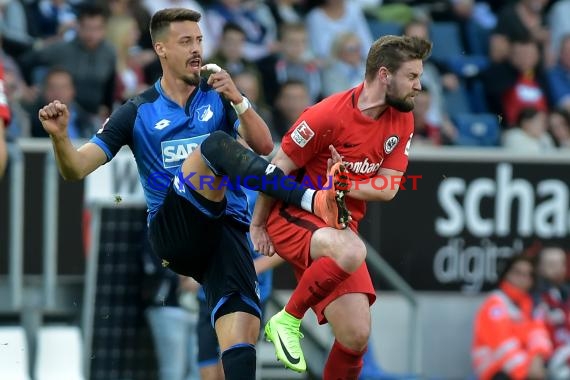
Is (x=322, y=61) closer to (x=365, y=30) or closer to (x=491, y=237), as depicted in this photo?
(x=365, y=30)

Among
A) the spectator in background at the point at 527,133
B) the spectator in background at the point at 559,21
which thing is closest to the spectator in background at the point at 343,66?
the spectator in background at the point at 527,133

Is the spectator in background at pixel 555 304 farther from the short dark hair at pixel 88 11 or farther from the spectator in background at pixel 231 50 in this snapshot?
the short dark hair at pixel 88 11

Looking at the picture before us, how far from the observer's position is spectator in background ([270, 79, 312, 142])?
41.7 ft

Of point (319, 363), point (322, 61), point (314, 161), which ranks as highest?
point (322, 61)

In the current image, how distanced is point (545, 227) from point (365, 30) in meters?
2.99

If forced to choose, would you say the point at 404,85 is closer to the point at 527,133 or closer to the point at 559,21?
the point at 527,133

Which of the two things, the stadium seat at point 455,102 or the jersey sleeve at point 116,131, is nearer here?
the jersey sleeve at point 116,131

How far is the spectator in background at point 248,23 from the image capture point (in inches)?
539

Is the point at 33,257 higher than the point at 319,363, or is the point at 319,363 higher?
the point at 33,257

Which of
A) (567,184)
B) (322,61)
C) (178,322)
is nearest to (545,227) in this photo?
(567,184)

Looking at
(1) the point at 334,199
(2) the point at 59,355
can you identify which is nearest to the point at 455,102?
(2) the point at 59,355

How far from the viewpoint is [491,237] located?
42.9ft

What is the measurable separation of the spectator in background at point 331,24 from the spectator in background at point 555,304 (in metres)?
2.98

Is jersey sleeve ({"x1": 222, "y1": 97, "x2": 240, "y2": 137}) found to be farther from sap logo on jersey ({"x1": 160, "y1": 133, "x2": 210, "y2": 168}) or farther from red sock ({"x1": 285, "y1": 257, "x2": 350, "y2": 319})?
red sock ({"x1": 285, "y1": 257, "x2": 350, "y2": 319})
